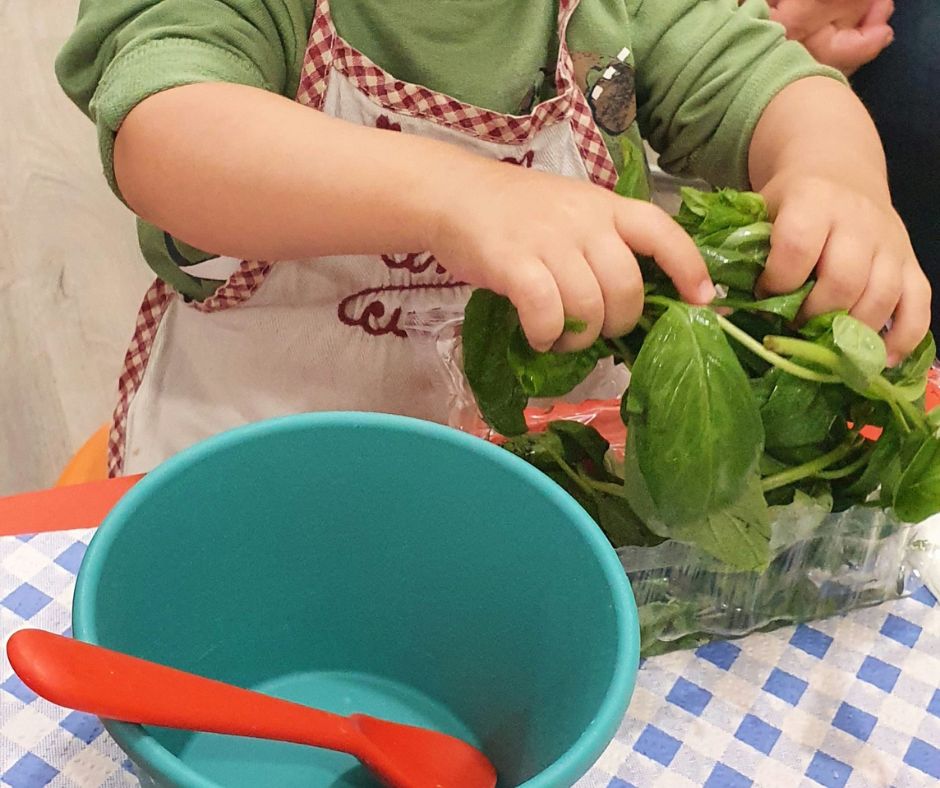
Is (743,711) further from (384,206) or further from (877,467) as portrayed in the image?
(384,206)

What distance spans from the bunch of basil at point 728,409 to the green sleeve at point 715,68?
210 mm

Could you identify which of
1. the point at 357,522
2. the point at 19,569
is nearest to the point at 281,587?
the point at 357,522

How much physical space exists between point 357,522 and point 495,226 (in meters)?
0.12

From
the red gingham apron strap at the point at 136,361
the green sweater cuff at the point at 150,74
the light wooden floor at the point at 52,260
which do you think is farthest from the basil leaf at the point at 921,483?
the light wooden floor at the point at 52,260

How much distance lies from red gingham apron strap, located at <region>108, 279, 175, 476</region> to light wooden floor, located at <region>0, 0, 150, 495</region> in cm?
43

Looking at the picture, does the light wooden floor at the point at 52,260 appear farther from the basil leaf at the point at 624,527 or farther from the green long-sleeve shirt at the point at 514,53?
the basil leaf at the point at 624,527

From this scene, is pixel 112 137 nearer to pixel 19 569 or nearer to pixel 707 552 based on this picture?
pixel 19 569

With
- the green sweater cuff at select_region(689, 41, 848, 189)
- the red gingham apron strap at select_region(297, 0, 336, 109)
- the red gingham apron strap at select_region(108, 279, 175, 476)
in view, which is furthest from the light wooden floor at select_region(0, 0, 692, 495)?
the green sweater cuff at select_region(689, 41, 848, 189)

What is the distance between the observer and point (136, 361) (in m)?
0.71

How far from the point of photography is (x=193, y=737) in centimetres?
35

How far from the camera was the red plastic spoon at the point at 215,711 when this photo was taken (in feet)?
0.82

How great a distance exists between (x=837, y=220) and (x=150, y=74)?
317mm

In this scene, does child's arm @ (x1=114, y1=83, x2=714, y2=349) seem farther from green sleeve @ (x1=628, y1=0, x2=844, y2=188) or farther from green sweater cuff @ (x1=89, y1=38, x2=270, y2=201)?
green sleeve @ (x1=628, y1=0, x2=844, y2=188)

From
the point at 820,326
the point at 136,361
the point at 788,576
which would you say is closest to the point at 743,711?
the point at 788,576
